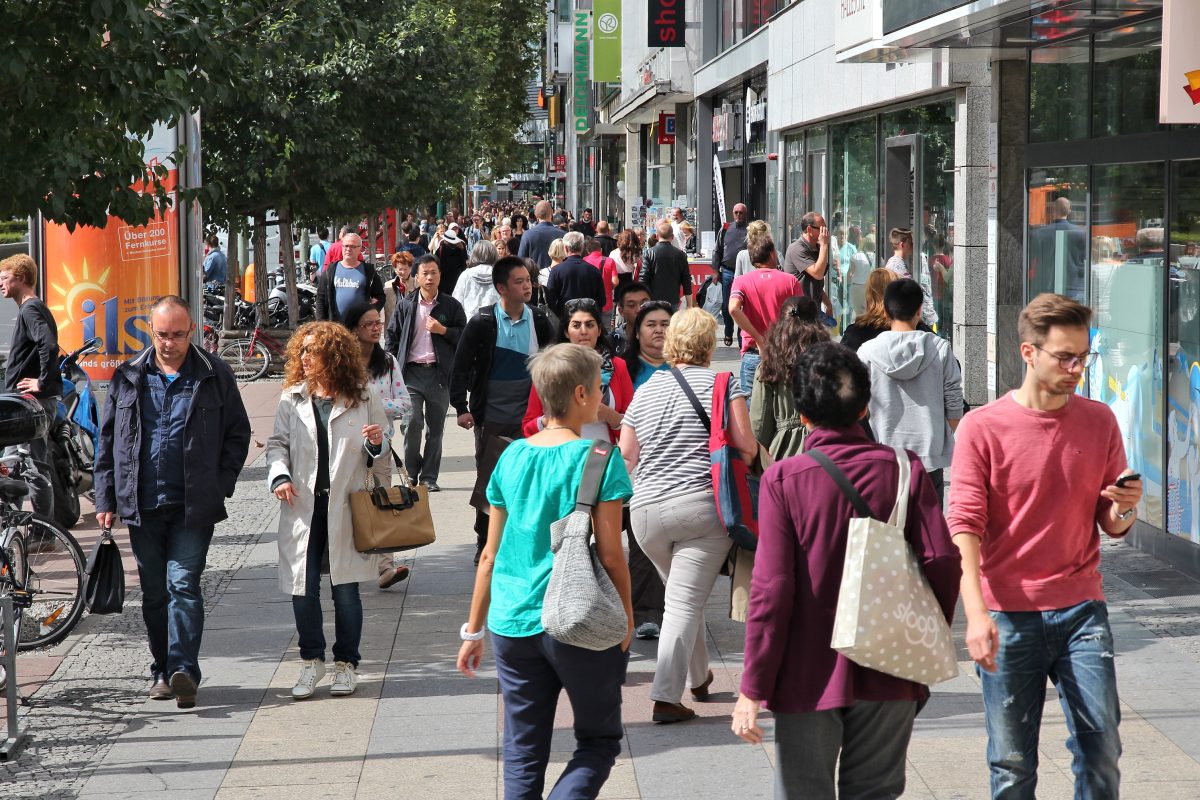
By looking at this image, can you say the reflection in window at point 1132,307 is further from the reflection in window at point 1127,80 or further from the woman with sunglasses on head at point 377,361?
the woman with sunglasses on head at point 377,361

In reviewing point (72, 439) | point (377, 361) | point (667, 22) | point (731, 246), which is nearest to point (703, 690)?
point (377, 361)

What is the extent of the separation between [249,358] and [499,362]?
11724 mm

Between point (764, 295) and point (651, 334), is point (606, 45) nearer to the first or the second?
point (764, 295)

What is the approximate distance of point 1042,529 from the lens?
4.11m

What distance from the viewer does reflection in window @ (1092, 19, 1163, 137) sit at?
912 cm

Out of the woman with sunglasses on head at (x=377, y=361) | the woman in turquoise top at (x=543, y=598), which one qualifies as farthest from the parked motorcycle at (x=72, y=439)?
the woman in turquoise top at (x=543, y=598)

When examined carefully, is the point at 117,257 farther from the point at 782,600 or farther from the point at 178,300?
the point at 782,600

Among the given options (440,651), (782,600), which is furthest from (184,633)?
(782,600)

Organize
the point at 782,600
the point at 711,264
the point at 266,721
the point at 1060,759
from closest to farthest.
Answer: the point at 782,600 < the point at 1060,759 < the point at 266,721 < the point at 711,264

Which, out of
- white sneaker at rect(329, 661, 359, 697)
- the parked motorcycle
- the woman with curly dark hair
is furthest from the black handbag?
the parked motorcycle

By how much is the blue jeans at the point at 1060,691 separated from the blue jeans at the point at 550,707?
1052mm

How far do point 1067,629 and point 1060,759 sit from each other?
1695 millimetres

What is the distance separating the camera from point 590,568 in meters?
4.16

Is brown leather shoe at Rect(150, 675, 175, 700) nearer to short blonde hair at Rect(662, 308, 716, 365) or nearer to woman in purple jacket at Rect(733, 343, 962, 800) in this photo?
short blonde hair at Rect(662, 308, 716, 365)
